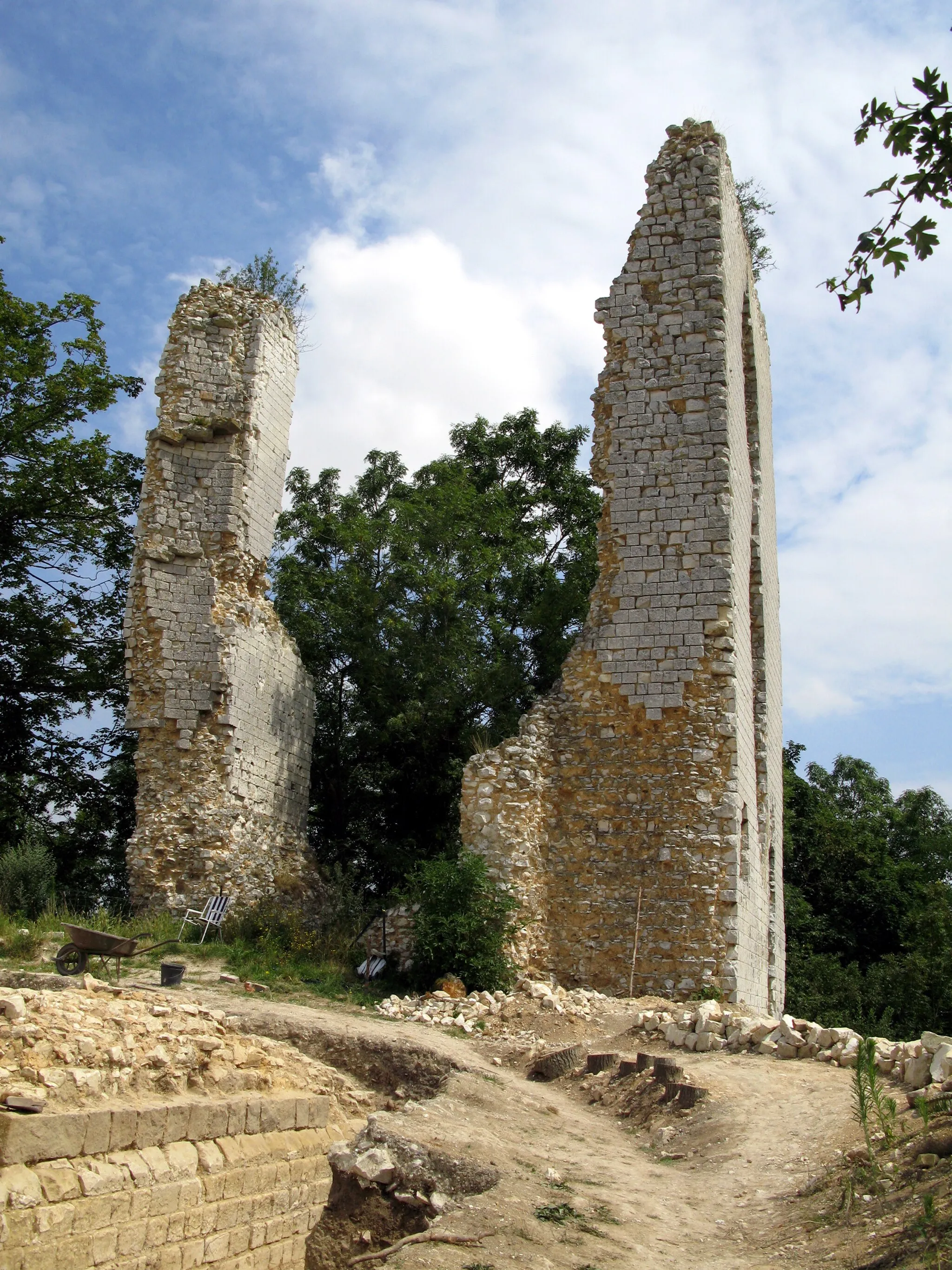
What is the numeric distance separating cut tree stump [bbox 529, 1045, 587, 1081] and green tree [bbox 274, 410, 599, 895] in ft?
19.2

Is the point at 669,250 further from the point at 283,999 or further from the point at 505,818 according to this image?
the point at 283,999

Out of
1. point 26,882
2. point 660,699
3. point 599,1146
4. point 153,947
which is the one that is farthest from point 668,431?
point 26,882

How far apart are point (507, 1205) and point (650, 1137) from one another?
6.90 ft

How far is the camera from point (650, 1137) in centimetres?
678

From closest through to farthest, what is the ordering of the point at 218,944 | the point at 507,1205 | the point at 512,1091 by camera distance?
the point at 507,1205
the point at 512,1091
the point at 218,944

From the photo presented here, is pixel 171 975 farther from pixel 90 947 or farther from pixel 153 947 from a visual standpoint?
pixel 90 947

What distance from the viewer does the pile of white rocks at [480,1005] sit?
9211 millimetres

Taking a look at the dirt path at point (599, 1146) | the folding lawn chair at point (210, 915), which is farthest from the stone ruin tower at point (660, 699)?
the folding lawn chair at point (210, 915)

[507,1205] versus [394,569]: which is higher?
[394,569]

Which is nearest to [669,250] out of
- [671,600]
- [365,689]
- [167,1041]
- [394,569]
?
[671,600]

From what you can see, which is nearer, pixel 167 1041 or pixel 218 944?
pixel 167 1041

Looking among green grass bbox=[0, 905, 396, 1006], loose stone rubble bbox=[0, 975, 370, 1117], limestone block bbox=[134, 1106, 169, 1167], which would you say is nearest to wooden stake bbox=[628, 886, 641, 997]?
green grass bbox=[0, 905, 396, 1006]

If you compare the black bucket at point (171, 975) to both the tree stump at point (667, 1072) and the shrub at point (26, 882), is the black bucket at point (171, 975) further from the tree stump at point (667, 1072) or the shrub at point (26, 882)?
the tree stump at point (667, 1072)

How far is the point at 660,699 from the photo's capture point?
11.2 meters
